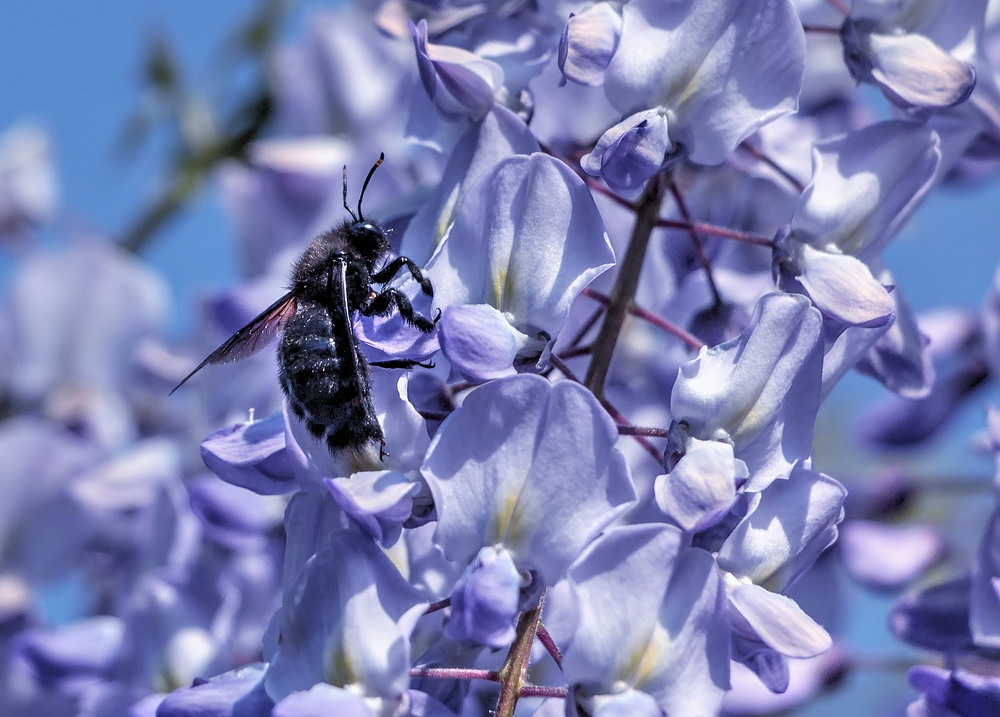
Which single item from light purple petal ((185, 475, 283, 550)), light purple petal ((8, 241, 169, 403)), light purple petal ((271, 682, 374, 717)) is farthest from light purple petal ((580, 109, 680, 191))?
light purple petal ((8, 241, 169, 403))

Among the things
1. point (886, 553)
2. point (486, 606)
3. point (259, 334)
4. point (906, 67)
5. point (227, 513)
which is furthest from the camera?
point (886, 553)

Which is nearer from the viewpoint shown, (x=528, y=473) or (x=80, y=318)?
(x=528, y=473)

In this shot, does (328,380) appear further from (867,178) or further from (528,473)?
(867,178)

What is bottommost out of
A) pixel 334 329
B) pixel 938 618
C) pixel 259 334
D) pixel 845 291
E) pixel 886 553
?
pixel 886 553

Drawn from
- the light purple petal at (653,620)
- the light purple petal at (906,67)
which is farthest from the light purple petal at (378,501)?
the light purple petal at (906,67)

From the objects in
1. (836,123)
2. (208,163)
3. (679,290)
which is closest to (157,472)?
(208,163)

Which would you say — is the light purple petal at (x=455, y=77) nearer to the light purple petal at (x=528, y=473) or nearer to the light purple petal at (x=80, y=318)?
the light purple petal at (x=528, y=473)

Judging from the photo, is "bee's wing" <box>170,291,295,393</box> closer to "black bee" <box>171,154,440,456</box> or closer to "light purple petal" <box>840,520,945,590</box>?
"black bee" <box>171,154,440,456</box>

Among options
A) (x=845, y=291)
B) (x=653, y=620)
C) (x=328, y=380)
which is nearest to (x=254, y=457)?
(x=328, y=380)
